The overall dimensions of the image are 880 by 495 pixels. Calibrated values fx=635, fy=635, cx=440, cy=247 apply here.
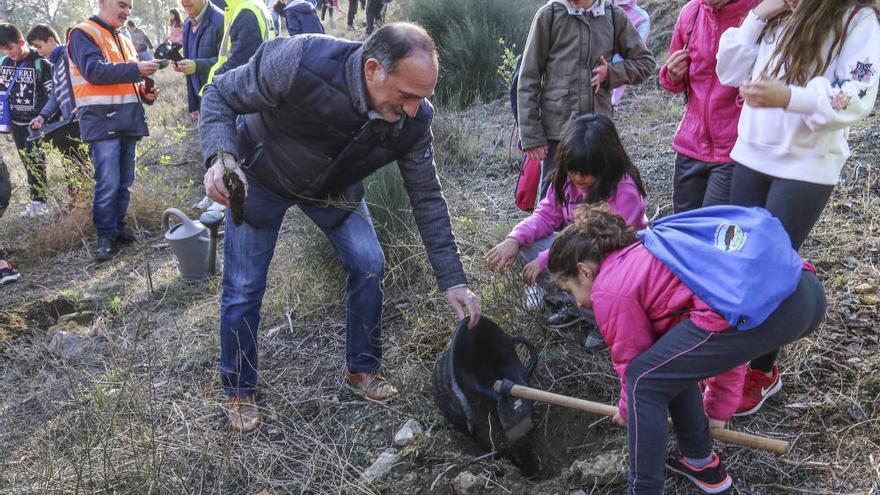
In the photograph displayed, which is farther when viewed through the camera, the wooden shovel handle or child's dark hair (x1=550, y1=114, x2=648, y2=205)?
child's dark hair (x1=550, y1=114, x2=648, y2=205)

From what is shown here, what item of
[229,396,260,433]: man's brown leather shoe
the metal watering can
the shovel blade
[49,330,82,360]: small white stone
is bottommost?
[49,330,82,360]: small white stone

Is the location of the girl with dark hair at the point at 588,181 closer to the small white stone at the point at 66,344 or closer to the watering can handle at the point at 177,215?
the small white stone at the point at 66,344

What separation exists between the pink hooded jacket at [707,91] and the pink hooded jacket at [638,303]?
1.02m

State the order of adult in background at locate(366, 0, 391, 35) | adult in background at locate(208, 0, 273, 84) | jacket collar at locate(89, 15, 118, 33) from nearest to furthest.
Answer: adult in background at locate(208, 0, 273, 84) < jacket collar at locate(89, 15, 118, 33) < adult in background at locate(366, 0, 391, 35)

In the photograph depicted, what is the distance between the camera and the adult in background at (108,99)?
16.2 ft

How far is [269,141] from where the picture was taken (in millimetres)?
2512

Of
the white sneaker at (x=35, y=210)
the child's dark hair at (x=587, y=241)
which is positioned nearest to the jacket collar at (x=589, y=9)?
the child's dark hair at (x=587, y=241)

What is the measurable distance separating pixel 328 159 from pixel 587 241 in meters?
1.10

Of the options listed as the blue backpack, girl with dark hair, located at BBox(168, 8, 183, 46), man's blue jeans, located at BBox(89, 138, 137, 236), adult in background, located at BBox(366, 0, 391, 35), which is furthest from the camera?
adult in background, located at BBox(366, 0, 391, 35)

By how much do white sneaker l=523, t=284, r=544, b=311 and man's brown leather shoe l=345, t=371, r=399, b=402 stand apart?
72 cm

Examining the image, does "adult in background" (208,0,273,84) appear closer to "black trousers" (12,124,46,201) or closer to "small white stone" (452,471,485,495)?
"black trousers" (12,124,46,201)

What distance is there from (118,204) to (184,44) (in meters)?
1.49

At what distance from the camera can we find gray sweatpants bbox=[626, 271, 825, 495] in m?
1.75

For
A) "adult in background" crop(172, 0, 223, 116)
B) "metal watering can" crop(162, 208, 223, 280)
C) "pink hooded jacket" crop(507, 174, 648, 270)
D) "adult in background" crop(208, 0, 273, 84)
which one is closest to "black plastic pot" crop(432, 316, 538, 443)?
"pink hooded jacket" crop(507, 174, 648, 270)
